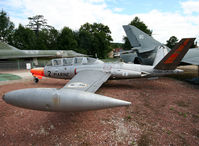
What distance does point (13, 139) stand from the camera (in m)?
3.15

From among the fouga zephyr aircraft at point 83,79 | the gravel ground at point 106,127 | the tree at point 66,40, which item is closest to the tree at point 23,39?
the tree at point 66,40

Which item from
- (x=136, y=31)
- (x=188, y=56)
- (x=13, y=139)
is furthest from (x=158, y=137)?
(x=136, y=31)

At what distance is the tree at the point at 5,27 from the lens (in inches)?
1414

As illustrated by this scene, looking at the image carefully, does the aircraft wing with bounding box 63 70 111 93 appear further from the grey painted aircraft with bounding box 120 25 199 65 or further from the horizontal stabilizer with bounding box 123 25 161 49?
the horizontal stabilizer with bounding box 123 25 161 49

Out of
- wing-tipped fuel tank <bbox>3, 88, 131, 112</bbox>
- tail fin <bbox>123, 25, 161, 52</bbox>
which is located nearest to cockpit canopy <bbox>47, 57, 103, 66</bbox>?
wing-tipped fuel tank <bbox>3, 88, 131, 112</bbox>

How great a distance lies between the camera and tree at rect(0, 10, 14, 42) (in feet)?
118

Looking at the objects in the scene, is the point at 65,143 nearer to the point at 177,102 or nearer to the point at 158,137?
the point at 158,137

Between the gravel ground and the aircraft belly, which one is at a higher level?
the aircraft belly

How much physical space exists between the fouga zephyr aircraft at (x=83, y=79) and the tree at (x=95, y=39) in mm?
37464

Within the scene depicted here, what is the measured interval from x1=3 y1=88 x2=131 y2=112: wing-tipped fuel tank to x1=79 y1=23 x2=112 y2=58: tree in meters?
43.0

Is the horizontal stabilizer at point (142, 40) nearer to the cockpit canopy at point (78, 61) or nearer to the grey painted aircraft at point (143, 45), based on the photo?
the grey painted aircraft at point (143, 45)

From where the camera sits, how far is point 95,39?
44.3 metres

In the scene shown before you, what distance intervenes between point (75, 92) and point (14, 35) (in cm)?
4575

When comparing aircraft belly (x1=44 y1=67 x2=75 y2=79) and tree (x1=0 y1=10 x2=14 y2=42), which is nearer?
aircraft belly (x1=44 y1=67 x2=75 y2=79)
